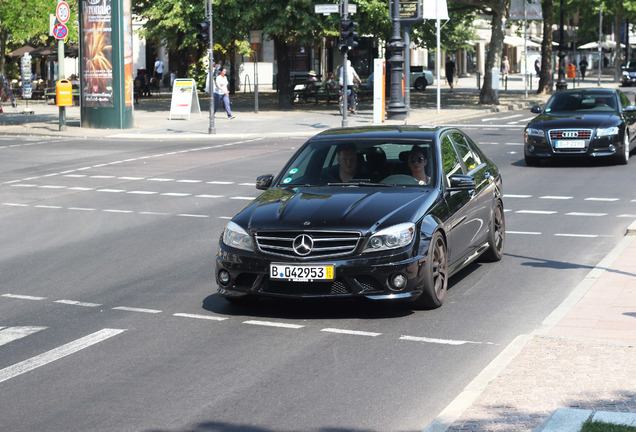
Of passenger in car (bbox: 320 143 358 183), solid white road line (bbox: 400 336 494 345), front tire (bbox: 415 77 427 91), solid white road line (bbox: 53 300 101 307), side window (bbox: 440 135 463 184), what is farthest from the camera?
front tire (bbox: 415 77 427 91)

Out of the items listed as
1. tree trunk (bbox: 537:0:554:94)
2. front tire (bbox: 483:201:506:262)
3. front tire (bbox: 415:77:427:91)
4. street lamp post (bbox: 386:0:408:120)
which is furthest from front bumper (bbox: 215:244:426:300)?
front tire (bbox: 415:77:427:91)

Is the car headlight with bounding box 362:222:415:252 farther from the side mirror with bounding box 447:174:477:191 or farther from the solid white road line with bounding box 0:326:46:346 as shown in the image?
the solid white road line with bounding box 0:326:46:346

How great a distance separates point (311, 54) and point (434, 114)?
30.6 m

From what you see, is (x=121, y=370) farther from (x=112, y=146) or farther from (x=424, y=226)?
(x=112, y=146)

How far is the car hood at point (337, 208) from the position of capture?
8391 mm

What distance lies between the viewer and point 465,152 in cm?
A: 1063

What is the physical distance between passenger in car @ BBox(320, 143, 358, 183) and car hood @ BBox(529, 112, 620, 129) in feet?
37.7

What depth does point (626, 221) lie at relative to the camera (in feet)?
45.6

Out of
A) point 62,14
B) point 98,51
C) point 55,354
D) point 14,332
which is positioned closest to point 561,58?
point 98,51

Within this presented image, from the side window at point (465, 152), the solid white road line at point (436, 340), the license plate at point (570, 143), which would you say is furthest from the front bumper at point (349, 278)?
the license plate at point (570, 143)

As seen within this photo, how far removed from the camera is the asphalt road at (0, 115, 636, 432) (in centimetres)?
622

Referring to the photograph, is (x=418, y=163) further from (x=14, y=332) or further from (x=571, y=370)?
(x=14, y=332)

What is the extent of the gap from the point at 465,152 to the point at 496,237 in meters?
1.03

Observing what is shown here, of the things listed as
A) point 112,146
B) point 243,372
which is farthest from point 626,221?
point 112,146
